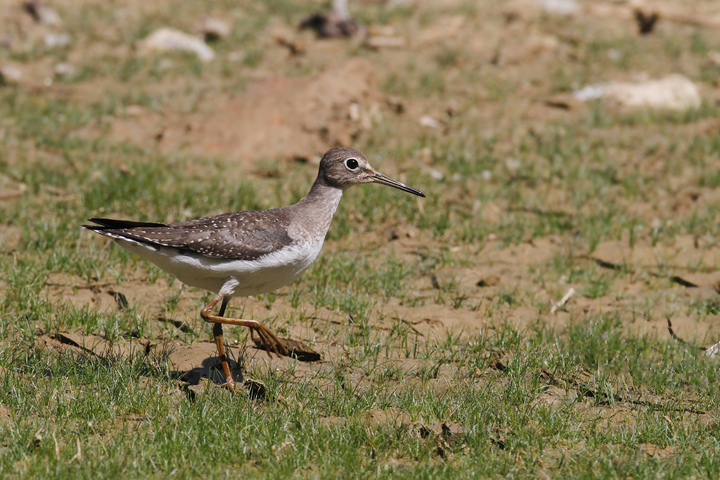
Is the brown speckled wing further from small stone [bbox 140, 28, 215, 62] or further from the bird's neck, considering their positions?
small stone [bbox 140, 28, 215, 62]

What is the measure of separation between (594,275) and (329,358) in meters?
3.46

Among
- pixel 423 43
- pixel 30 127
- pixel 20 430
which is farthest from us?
pixel 423 43

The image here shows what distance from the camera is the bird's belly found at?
5859mm

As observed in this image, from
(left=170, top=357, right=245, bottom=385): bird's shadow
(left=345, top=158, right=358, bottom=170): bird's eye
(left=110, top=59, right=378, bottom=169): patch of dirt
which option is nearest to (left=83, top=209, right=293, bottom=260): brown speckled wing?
(left=345, top=158, right=358, bottom=170): bird's eye

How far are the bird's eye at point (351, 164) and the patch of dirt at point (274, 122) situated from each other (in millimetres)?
4051

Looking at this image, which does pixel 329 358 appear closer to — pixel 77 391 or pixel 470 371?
pixel 470 371

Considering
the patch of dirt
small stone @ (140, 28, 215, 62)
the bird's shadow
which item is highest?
small stone @ (140, 28, 215, 62)

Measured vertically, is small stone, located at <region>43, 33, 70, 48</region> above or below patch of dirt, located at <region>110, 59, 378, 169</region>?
above

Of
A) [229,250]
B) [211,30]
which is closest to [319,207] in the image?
[229,250]

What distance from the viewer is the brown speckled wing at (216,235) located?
589 centimetres

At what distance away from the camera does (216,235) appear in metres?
6.01

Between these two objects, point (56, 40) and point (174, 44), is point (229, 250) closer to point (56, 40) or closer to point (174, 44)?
point (174, 44)

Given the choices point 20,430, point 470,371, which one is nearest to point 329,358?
point 470,371

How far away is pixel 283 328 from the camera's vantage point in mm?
6941
